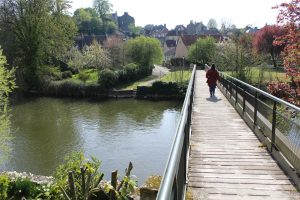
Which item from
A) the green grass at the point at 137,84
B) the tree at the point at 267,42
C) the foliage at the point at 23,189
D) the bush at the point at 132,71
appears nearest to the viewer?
the foliage at the point at 23,189

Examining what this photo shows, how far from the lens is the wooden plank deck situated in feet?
16.5

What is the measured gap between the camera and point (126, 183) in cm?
1239

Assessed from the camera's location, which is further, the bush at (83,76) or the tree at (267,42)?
the tree at (267,42)

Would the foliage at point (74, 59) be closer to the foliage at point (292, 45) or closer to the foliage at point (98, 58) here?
the foliage at point (98, 58)

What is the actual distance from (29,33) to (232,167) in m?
44.9

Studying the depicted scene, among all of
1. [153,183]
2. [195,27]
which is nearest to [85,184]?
[153,183]

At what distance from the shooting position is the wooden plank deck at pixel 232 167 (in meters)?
5.03

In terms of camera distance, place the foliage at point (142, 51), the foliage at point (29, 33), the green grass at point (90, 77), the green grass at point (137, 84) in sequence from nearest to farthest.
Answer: the foliage at point (29, 33) → the green grass at point (137, 84) → the green grass at point (90, 77) → the foliage at point (142, 51)

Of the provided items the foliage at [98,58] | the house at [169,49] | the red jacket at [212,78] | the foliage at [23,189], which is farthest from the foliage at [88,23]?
the foliage at [23,189]

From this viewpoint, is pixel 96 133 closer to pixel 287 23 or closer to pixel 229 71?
pixel 287 23

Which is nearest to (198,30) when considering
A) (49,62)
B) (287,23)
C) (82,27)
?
(82,27)

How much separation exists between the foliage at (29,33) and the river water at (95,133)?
5.86m

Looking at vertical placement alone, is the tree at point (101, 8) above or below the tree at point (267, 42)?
above

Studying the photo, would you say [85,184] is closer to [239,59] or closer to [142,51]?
[239,59]
